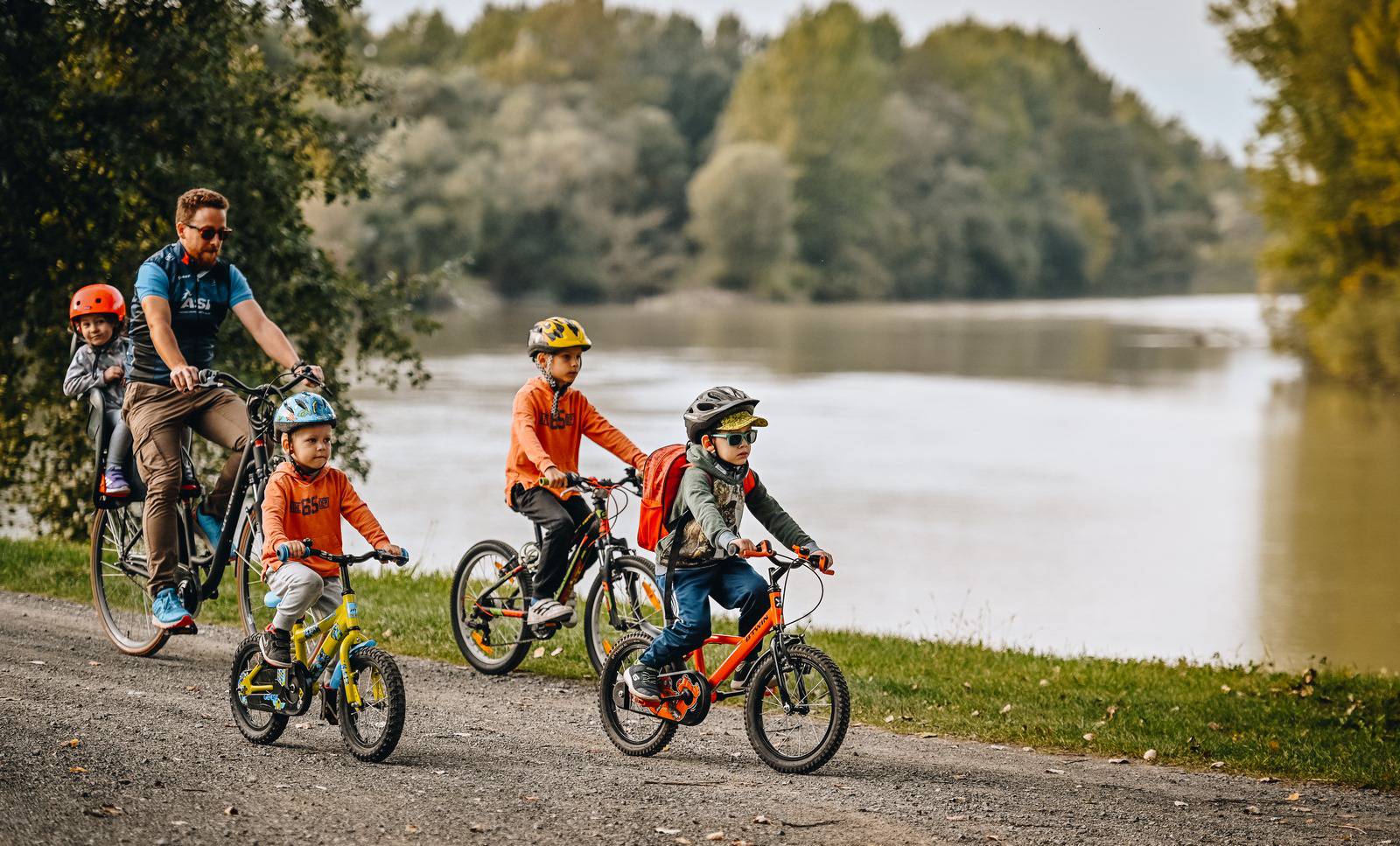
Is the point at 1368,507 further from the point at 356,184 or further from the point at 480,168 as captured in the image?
the point at 480,168

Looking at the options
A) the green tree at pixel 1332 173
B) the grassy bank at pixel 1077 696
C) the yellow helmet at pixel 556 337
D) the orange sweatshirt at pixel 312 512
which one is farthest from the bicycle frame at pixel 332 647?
the green tree at pixel 1332 173

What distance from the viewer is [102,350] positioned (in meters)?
9.15

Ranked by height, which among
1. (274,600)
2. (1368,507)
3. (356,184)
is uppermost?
(356,184)

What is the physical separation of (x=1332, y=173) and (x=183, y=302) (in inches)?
1548

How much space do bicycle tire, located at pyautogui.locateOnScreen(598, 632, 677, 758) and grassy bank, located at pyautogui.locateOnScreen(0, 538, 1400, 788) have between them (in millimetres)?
1566

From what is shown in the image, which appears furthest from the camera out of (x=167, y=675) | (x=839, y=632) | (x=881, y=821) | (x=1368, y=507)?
(x=1368, y=507)

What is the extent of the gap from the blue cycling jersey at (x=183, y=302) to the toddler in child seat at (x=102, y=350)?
0.80 meters

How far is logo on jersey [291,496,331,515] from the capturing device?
6.64 m

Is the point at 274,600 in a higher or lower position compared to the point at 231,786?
higher

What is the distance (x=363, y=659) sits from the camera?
20.8 feet

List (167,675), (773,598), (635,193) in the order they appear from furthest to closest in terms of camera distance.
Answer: (635,193) < (167,675) < (773,598)

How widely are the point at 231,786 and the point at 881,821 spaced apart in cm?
248

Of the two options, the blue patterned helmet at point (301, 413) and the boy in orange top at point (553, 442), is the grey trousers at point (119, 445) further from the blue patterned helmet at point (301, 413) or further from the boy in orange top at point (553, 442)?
the blue patterned helmet at point (301, 413)

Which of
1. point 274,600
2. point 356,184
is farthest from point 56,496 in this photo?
point 274,600
